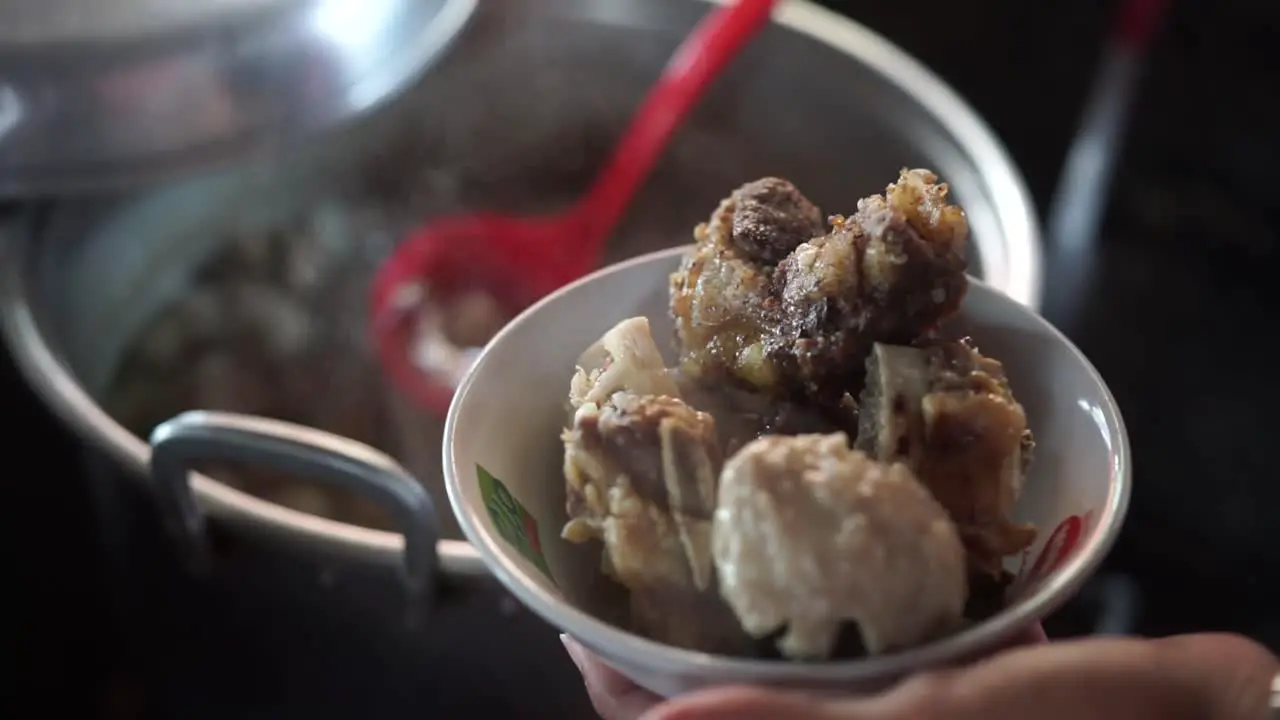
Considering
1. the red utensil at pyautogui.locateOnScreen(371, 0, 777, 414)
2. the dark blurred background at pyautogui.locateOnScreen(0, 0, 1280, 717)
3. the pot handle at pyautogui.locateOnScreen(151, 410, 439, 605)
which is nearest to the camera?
the pot handle at pyautogui.locateOnScreen(151, 410, 439, 605)

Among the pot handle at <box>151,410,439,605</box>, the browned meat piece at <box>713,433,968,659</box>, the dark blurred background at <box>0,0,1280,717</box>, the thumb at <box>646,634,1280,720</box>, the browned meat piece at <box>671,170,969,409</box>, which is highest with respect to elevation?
the browned meat piece at <box>671,170,969,409</box>

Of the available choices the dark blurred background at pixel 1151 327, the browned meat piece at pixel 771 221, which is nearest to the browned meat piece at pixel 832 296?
the browned meat piece at pixel 771 221

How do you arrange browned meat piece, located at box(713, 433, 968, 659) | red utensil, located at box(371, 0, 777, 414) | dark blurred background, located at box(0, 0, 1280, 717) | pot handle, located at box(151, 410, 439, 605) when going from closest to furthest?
browned meat piece, located at box(713, 433, 968, 659), pot handle, located at box(151, 410, 439, 605), red utensil, located at box(371, 0, 777, 414), dark blurred background, located at box(0, 0, 1280, 717)

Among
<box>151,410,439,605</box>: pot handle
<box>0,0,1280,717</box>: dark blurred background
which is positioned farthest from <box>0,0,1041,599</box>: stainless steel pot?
<box>0,0,1280,717</box>: dark blurred background

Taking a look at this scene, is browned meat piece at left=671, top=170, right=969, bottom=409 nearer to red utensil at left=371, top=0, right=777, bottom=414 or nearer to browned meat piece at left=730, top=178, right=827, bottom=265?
browned meat piece at left=730, top=178, right=827, bottom=265

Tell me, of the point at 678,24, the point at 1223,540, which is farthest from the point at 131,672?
the point at 1223,540

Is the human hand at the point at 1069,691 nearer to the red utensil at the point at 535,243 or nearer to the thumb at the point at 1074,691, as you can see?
the thumb at the point at 1074,691

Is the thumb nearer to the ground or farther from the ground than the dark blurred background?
farther from the ground
